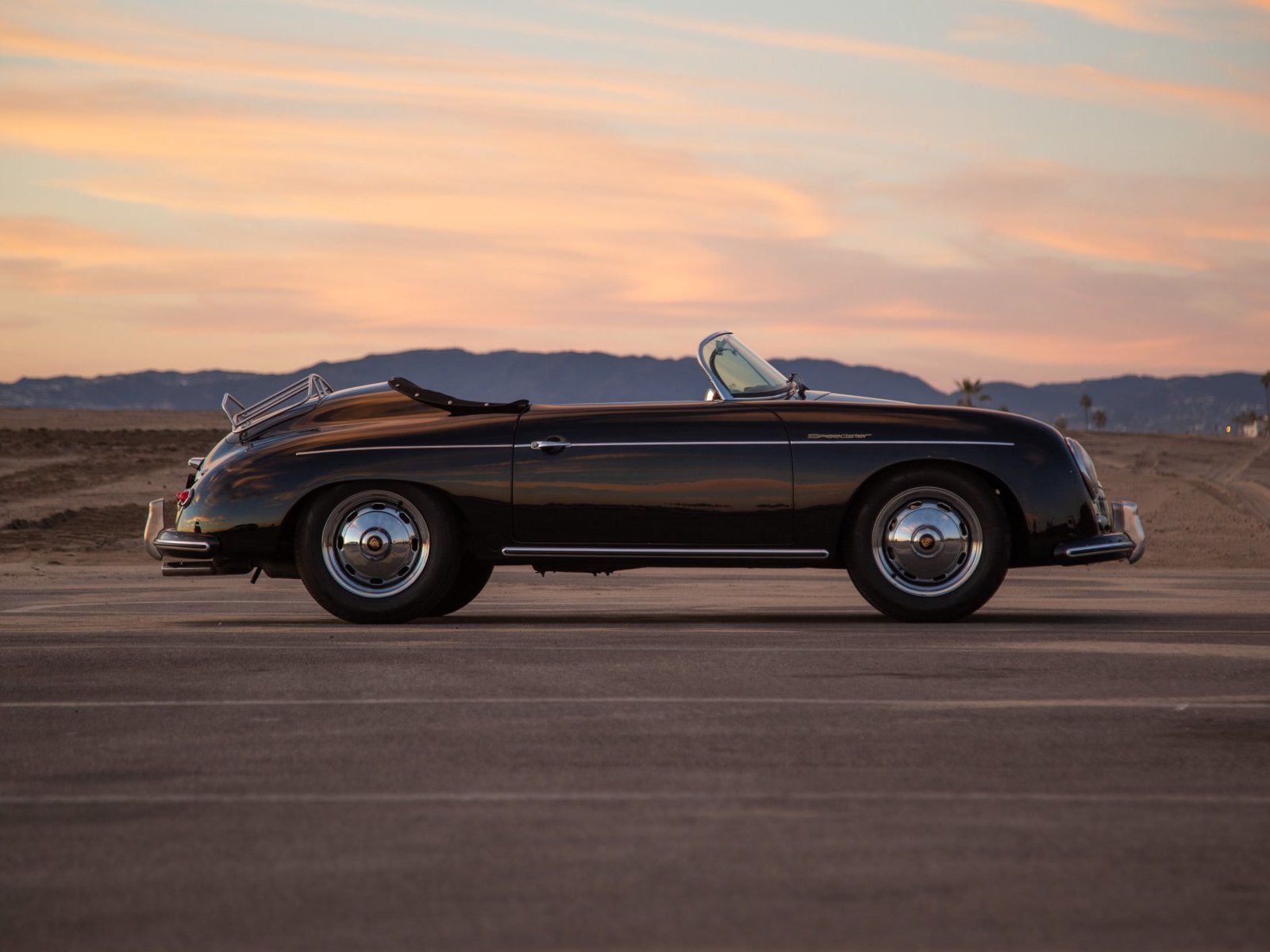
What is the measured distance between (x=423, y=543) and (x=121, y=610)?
2.55 metres

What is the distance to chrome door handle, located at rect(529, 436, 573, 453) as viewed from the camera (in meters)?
9.97

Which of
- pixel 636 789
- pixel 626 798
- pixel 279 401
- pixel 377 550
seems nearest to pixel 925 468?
pixel 377 550

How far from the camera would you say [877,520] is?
981 cm

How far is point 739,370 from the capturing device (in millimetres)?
10453

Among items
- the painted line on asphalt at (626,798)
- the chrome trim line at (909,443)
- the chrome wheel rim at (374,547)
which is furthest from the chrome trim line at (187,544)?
the painted line on asphalt at (626,798)

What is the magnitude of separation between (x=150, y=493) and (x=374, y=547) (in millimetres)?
25533

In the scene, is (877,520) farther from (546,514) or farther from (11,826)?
(11,826)

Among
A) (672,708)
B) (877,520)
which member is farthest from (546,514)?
(672,708)

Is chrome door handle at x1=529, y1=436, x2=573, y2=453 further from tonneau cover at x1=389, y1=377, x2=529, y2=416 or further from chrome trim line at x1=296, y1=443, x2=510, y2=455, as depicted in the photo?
tonneau cover at x1=389, y1=377, x2=529, y2=416

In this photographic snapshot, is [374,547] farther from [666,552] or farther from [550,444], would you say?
[666,552]

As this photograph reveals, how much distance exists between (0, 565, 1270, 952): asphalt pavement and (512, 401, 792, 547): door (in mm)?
735

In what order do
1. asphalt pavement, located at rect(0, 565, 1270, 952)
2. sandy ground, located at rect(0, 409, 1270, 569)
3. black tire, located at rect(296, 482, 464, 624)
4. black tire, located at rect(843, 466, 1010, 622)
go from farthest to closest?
sandy ground, located at rect(0, 409, 1270, 569) → black tire, located at rect(296, 482, 464, 624) → black tire, located at rect(843, 466, 1010, 622) → asphalt pavement, located at rect(0, 565, 1270, 952)

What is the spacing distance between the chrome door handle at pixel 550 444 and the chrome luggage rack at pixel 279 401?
154cm

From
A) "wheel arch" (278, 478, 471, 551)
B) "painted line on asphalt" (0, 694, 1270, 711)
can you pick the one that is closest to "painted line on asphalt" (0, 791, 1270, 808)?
"painted line on asphalt" (0, 694, 1270, 711)
